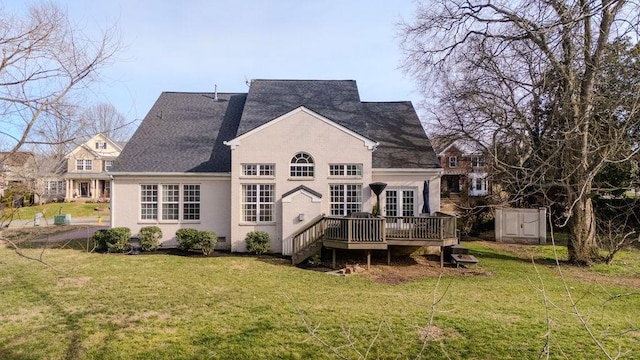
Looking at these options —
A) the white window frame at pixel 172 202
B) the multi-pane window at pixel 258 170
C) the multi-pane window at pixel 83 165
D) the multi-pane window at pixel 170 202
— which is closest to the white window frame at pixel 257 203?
the multi-pane window at pixel 258 170

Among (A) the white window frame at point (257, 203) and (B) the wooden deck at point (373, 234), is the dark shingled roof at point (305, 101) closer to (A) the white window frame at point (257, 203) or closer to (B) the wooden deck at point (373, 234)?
(A) the white window frame at point (257, 203)

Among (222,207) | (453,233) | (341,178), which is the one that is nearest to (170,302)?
(222,207)

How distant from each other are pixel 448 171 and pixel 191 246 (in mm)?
35943

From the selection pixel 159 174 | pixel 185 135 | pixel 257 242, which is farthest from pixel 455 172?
pixel 159 174

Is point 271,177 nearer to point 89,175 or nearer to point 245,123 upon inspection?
point 245,123

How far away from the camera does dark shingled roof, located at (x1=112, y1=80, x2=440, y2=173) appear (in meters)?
16.4

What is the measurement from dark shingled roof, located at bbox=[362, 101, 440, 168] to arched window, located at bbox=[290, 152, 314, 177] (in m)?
3.01

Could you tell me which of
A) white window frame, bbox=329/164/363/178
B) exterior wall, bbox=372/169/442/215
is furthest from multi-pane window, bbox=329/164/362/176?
exterior wall, bbox=372/169/442/215

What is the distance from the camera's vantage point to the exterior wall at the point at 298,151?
15.3 m

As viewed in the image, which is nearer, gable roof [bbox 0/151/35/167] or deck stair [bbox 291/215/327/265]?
gable roof [bbox 0/151/35/167]

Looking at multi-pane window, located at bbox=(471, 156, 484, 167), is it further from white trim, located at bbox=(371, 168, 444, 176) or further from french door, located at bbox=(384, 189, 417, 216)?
french door, located at bbox=(384, 189, 417, 216)

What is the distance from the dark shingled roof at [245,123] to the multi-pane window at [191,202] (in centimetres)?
87

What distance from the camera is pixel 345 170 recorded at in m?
15.5

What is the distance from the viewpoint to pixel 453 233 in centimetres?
1336
